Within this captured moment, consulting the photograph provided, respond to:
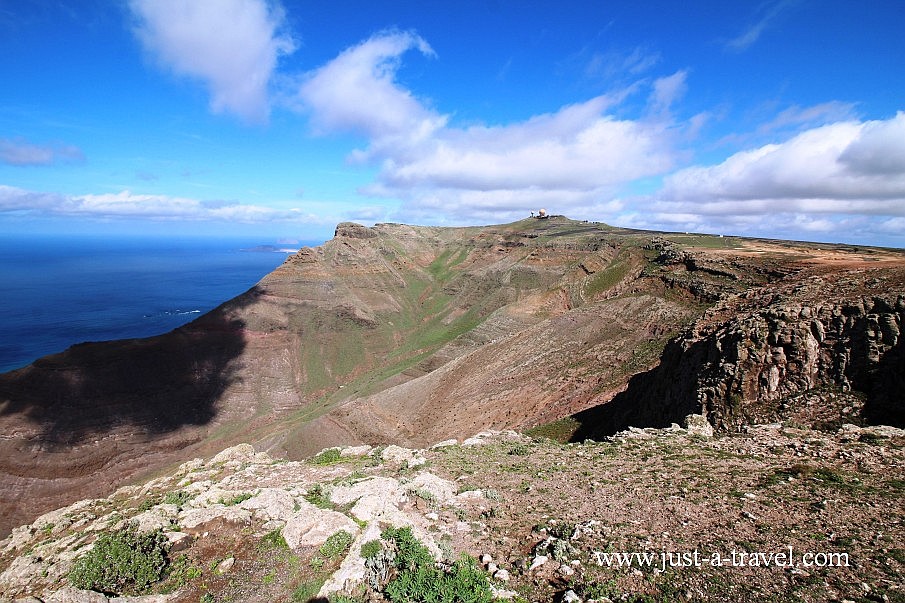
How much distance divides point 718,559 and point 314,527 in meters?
8.12

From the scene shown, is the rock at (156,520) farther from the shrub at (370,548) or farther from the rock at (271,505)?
the shrub at (370,548)

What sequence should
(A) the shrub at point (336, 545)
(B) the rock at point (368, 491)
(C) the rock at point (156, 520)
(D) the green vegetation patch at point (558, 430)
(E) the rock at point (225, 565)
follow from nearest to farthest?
(E) the rock at point (225, 565)
(A) the shrub at point (336, 545)
(C) the rock at point (156, 520)
(B) the rock at point (368, 491)
(D) the green vegetation patch at point (558, 430)

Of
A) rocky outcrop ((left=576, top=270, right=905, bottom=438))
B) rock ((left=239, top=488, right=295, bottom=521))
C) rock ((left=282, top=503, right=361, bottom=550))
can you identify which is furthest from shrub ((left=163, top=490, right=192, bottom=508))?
rocky outcrop ((left=576, top=270, right=905, bottom=438))

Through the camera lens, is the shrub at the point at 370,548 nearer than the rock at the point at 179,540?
Yes

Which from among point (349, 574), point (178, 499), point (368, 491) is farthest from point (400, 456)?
point (349, 574)

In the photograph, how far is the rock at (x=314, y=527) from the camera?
891 centimetres

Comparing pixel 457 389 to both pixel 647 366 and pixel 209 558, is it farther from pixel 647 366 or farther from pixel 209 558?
pixel 209 558

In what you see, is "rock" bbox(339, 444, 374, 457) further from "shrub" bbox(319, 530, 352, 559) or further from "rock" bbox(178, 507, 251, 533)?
"shrub" bbox(319, 530, 352, 559)

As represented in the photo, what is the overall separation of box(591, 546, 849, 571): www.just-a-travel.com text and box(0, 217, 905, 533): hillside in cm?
929

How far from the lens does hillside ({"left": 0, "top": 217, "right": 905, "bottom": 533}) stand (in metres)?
17.1

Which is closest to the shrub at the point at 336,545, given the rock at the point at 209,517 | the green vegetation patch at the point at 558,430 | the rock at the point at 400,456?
the rock at the point at 209,517

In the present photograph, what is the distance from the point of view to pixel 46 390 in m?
40.5

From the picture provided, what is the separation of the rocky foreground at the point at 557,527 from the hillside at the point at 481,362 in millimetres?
4692

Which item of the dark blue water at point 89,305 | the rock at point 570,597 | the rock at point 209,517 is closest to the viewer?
the rock at point 570,597
